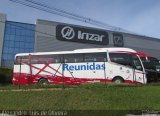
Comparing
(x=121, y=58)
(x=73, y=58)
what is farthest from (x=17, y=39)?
(x=121, y=58)

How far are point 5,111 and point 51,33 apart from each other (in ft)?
117

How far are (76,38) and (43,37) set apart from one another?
5.59 m

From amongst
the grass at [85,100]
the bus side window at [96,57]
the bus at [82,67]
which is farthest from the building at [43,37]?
the grass at [85,100]

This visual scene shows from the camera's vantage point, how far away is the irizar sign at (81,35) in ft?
162

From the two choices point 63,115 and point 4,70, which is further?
point 4,70

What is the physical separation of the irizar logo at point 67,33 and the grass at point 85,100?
32508mm

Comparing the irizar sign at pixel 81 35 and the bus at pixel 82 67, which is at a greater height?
the irizar sign at pixel 81 35

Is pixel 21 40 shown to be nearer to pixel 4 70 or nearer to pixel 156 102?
pixel 4 70

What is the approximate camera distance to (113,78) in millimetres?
25219

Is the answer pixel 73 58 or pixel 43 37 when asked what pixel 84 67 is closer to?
pixel 73 58

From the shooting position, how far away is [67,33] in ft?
164

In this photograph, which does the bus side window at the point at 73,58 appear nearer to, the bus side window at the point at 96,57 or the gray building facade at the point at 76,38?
the bus side window at the point at 96,57

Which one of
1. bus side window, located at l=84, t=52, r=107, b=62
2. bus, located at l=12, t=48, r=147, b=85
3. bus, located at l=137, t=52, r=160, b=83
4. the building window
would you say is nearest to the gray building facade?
the building window

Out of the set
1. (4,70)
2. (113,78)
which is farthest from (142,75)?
(4,70)
